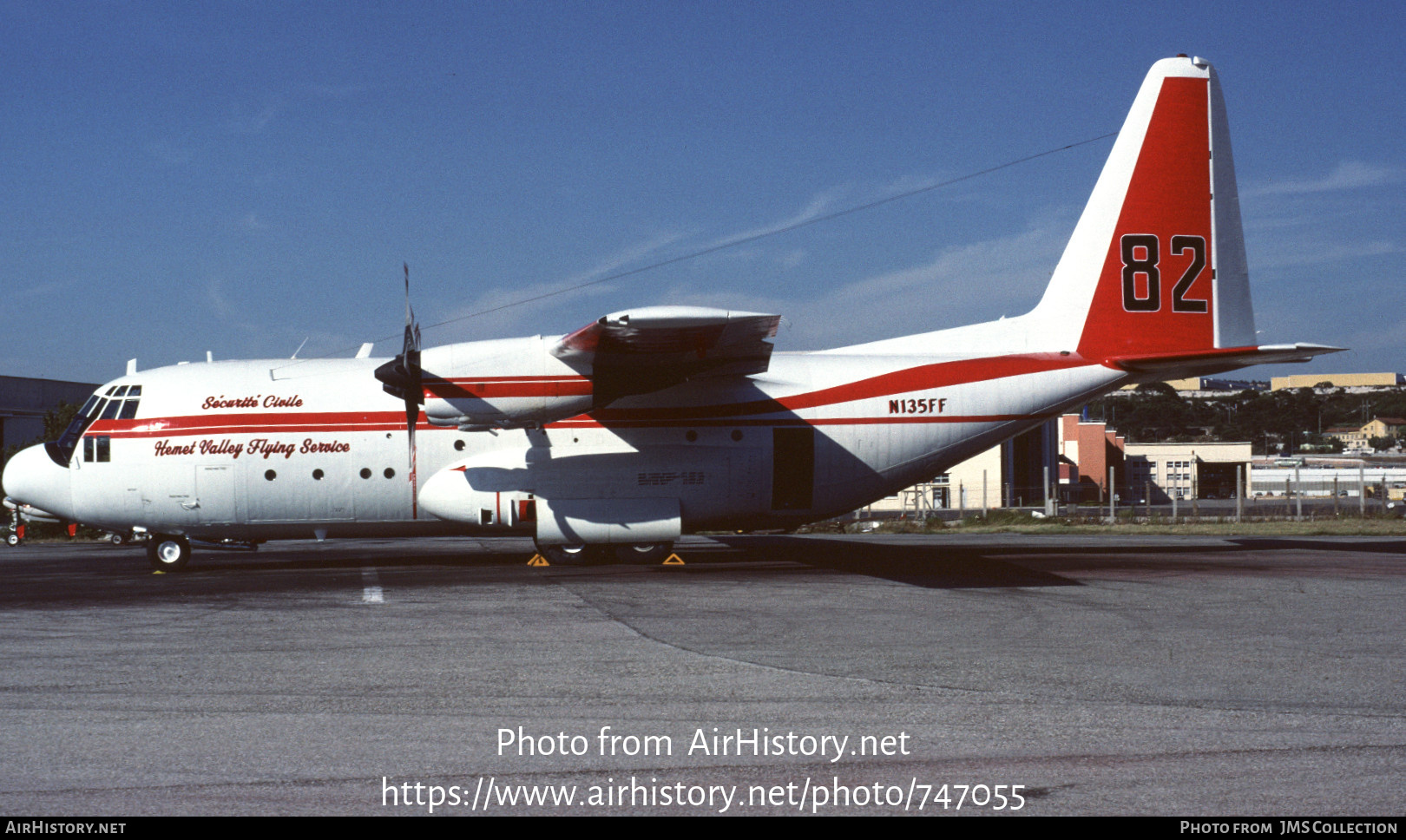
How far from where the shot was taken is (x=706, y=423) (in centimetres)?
1948

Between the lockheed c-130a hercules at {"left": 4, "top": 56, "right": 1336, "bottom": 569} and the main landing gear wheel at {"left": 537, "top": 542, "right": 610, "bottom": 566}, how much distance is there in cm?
9

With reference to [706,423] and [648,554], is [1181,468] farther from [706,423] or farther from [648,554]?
[706,423]

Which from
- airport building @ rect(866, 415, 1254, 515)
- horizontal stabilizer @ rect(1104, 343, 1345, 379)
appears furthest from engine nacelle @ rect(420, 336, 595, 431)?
airport building @ rect(866, 415, 1254, 515)

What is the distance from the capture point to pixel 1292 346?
742 inches

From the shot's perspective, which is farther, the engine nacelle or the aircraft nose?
the aircraft nose

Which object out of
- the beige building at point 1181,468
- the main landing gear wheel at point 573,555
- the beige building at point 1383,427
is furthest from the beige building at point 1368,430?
the main landing gear wheel at point 573,555

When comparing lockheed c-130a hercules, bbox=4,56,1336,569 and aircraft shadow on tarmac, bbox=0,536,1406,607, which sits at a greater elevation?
lockheed c-130a hercules, bbox=4,56,1336,569

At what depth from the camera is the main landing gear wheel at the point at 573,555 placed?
20.1 m

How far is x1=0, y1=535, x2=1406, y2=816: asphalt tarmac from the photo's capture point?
18.4 ft

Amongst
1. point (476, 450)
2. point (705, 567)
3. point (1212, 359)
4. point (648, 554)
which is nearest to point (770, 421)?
point (705, 567)

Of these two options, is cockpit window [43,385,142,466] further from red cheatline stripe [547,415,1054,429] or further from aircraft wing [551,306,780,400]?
aircraft wing [551,306,780,400]
